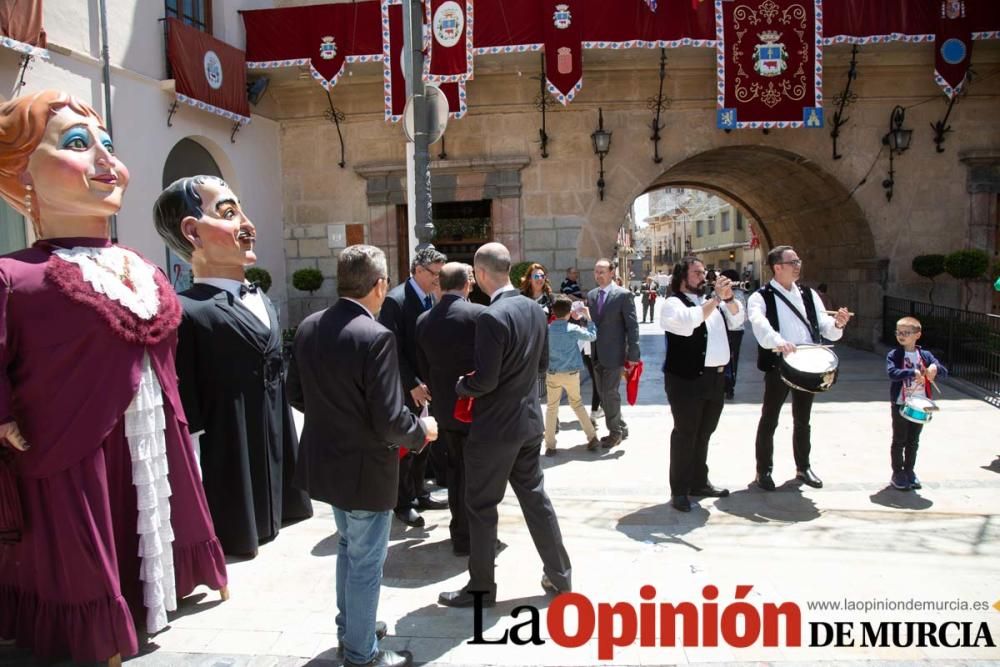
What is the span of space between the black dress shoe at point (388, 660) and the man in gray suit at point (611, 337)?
4070mm

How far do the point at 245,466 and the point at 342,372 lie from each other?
184 cm

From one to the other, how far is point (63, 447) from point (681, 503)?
12.6 ft

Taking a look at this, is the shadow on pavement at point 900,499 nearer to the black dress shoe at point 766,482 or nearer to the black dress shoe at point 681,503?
the black dress shoe at point 766,482

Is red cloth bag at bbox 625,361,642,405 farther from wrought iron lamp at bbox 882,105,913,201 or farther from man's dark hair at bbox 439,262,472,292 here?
wrought iron lamp at bbox 882,105,913,201

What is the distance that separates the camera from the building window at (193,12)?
10711mm

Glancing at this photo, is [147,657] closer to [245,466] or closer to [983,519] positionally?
[245,466]

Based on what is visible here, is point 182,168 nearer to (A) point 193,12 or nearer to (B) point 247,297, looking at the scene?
(A) point 193,12

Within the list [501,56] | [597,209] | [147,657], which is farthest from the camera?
[597,209]

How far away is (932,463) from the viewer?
238 inches

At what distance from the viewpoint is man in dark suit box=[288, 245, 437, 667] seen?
2894 mm

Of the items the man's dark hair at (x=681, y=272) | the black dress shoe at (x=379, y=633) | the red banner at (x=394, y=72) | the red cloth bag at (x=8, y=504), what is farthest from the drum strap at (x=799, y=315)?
the red banner at (x=394, y=72)

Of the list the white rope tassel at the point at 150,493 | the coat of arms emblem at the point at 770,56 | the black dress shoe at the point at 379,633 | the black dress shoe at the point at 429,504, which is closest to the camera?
the black dress shoe at the point at 379,633

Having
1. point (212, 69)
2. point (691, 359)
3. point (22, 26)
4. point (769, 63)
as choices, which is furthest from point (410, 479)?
point (769, 63)

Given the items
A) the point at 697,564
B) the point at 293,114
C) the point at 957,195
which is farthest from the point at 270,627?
the point at 957,195
